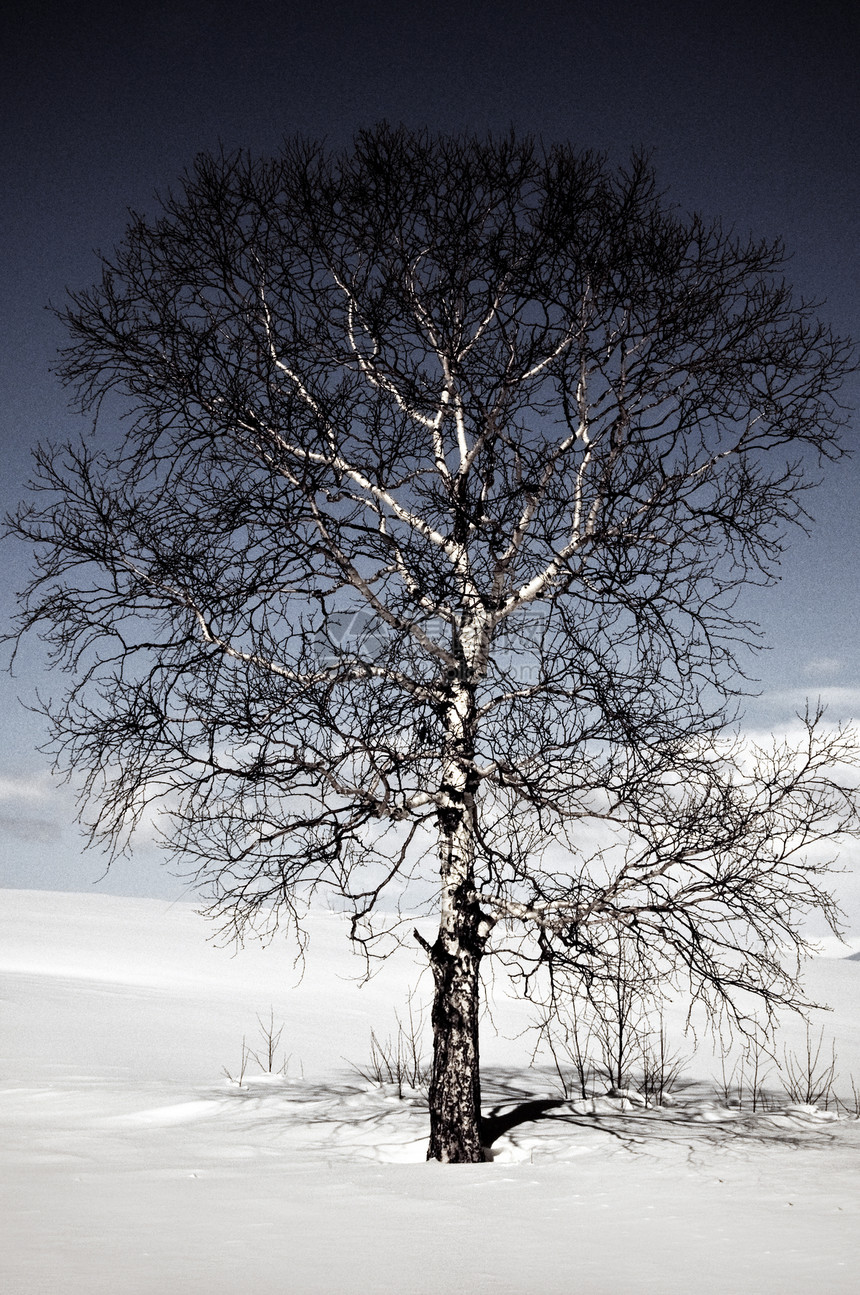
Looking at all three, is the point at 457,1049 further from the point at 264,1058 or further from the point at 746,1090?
the point at 264,1058

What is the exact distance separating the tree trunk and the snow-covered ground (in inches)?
11.3

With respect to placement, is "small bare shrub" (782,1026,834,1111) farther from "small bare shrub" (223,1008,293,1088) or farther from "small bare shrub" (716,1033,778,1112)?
"small bare shrub" (223,1008,293,1088)

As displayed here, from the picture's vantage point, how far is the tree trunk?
25.0 ft

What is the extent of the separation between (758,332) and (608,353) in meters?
1.20

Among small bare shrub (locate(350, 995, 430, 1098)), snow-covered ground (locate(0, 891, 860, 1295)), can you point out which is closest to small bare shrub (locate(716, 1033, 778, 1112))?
snow-covered ground (locate(0, 891, 860, 1295))

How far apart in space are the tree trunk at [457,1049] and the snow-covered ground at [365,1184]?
287 millimetres

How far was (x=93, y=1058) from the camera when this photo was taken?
41.4 feet

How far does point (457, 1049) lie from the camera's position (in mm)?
7684

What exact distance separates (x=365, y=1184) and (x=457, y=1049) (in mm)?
1152

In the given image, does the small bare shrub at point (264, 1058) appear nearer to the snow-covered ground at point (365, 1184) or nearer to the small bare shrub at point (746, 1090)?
the snow-covered ground at point (365, 1184)

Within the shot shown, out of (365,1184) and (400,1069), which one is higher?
(400,1069)

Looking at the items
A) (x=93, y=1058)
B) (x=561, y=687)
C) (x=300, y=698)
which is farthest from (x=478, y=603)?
(x=93, y=1058)

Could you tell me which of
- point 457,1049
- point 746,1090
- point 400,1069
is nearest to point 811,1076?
point 746,1090

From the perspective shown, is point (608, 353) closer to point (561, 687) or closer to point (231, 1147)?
point (561, 687)
